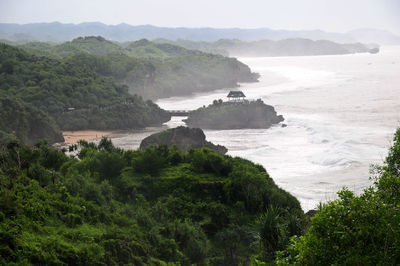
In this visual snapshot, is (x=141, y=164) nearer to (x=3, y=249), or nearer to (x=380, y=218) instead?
(x=3, y=249)

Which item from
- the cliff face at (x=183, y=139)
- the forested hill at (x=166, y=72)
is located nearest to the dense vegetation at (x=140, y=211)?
the cliff face at (x=183, y=139)

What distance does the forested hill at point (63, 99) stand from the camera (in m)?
76.1

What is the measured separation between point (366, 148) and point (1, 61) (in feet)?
244

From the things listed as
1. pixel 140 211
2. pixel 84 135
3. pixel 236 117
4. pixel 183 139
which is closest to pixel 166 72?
pixel 236 117

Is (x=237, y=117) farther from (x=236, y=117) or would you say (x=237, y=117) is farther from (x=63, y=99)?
(x=63, y=99)

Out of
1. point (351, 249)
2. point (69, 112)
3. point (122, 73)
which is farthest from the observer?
point (122, 73)

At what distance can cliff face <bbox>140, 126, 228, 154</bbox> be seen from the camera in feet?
192

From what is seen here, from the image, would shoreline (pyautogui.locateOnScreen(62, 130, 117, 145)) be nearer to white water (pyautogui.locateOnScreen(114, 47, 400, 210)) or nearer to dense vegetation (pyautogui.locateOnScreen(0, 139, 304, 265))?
white water (pyautogui.locateOnScreen(114, 47, 400, 210))

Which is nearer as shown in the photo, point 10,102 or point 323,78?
point 10,102

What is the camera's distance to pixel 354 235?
12000 millimetres

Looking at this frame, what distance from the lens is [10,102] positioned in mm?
71812

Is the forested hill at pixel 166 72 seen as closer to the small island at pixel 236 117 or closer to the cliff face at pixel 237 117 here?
the small island at pixel 236 117

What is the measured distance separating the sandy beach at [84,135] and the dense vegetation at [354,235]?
6631cm

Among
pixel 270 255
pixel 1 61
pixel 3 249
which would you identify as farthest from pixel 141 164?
pixel 1 61
